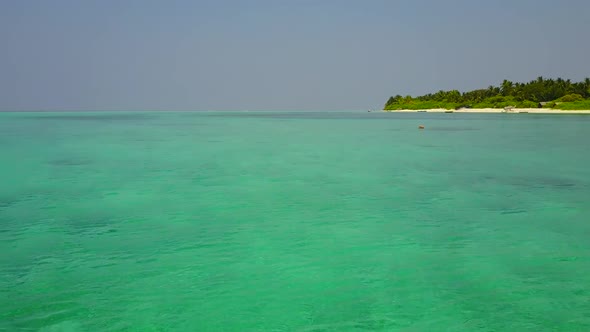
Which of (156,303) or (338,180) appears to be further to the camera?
(338,180)

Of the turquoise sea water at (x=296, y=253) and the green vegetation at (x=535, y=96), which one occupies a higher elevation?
the green vegetation at (x=535, y=96)

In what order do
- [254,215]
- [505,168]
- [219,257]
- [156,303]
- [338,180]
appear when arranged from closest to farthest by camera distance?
[156,303] < [219,257] < [254,215] < [338,180] < [505,168]

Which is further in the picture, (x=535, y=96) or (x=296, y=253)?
(x=535, y=96)

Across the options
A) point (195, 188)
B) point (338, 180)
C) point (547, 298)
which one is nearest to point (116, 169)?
point (195, 188)

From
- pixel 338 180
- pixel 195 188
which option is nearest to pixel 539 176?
pixel 338 180

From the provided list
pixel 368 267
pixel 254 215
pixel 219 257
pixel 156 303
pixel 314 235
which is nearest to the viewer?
pixel 156 303

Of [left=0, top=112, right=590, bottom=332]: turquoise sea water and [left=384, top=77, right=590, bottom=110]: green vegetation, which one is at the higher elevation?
[left=384, top=77, right=590, bottom=110]: green vegetation

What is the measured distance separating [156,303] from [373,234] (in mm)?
5977

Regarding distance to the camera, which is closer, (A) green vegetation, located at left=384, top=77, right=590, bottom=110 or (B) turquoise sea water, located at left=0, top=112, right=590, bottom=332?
(B) turquoise sea water, located at left=0, top=112, right=590, bottom=332

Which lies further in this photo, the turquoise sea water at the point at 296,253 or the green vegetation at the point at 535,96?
the green vegetation at the point at 535,96

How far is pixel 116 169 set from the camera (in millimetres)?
25484

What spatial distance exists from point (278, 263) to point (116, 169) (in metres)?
18.2

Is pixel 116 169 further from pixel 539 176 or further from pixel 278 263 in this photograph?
pixel 539 176

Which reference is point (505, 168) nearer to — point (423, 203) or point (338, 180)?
point (338, 180)
